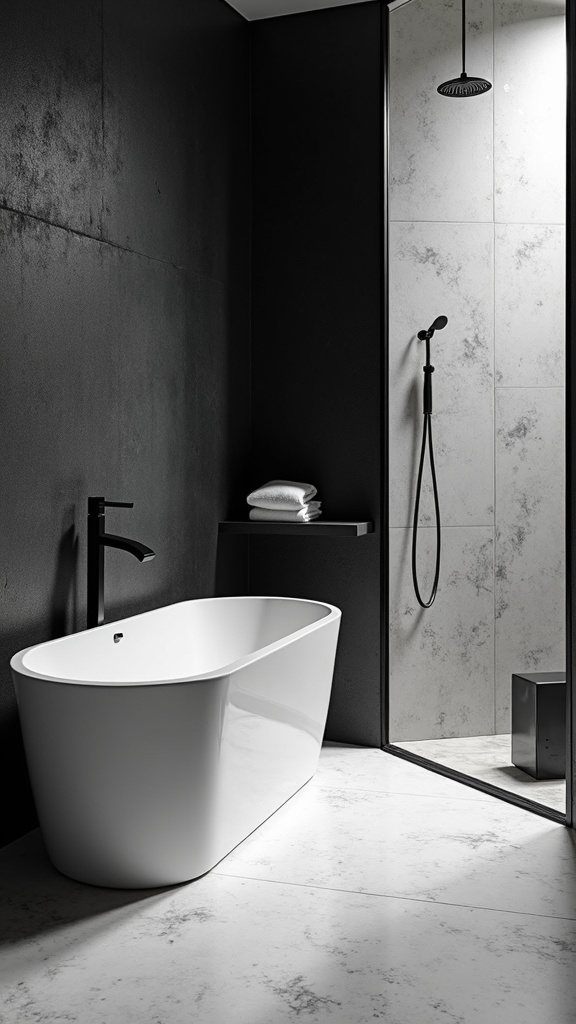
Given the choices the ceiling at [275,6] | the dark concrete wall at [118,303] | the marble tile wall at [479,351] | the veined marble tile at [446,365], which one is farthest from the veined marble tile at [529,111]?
the dark concrete wall at [118,303]

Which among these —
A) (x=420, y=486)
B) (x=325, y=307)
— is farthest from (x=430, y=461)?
(x=325, y=307)

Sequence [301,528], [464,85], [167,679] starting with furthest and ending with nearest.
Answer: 1. [301,528]
2. [464,85]
3. [167,679]

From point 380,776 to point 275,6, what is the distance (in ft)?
10.3

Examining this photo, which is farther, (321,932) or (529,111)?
(529,111)

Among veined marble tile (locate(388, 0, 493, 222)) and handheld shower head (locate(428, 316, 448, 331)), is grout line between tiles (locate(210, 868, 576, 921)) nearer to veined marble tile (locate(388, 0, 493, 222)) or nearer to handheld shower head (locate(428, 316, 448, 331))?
handheld shower head (locate(428, 316, 448, 331))

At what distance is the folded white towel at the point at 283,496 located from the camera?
3898 millimetres

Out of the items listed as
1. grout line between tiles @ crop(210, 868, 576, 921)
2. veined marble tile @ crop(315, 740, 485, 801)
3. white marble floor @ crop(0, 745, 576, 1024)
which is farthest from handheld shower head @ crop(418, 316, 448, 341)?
grout line between tiles @ crop(210, 868, 576, 921)

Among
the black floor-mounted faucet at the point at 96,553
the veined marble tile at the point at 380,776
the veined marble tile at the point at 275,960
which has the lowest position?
the veined marble tile at the point at 380,776

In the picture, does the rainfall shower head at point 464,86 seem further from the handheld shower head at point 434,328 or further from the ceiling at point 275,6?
the handheld shower head at point 434,328

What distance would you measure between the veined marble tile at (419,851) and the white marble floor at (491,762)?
152mm

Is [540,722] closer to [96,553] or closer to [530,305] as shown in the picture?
[530,305]

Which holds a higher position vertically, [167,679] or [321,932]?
[167,679]

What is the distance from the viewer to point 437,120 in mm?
3691

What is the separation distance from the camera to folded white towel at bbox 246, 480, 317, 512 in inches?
153
